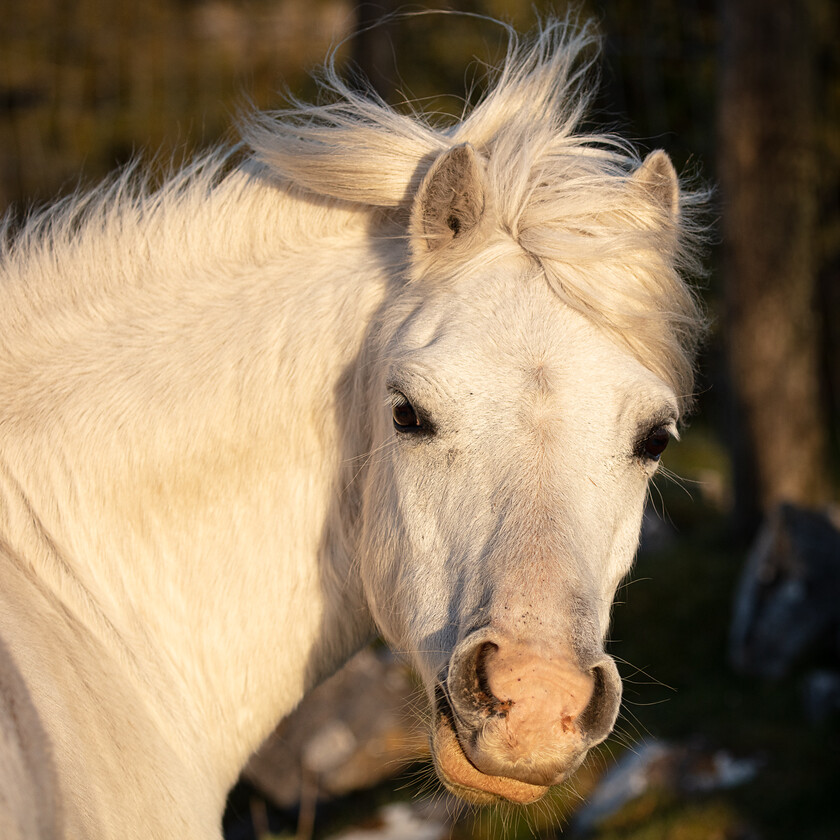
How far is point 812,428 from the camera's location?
741cm

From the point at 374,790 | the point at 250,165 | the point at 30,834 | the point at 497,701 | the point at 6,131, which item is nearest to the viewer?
the point at 30,834

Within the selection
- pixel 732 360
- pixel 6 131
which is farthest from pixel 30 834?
pixel 6 131

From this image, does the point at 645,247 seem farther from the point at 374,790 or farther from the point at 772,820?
the point at 374,790

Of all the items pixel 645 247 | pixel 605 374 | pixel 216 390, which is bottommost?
pixel 216 390

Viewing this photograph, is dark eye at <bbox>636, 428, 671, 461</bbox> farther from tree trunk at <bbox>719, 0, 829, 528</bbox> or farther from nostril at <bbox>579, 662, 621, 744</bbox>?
tree trunk at <bbox>719, 0, 829, 528</bbox>

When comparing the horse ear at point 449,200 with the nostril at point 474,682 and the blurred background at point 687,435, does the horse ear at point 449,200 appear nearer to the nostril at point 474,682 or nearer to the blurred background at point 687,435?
the blurred background at point 687,435

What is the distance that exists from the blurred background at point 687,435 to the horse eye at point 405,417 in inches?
35.3

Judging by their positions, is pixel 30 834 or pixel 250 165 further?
pixel 250 165

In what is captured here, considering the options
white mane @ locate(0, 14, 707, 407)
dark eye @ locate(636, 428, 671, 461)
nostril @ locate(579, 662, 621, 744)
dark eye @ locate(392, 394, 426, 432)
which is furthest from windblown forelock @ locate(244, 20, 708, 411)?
nostril @ locate(579, 662, 621, 744)

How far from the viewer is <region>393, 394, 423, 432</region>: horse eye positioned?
203cm

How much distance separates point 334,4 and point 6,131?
6.45m

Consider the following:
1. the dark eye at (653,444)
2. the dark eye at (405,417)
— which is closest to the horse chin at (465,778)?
the dark eye at (405,417)

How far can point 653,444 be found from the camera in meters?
2.14

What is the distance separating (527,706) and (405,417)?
0.73 m
